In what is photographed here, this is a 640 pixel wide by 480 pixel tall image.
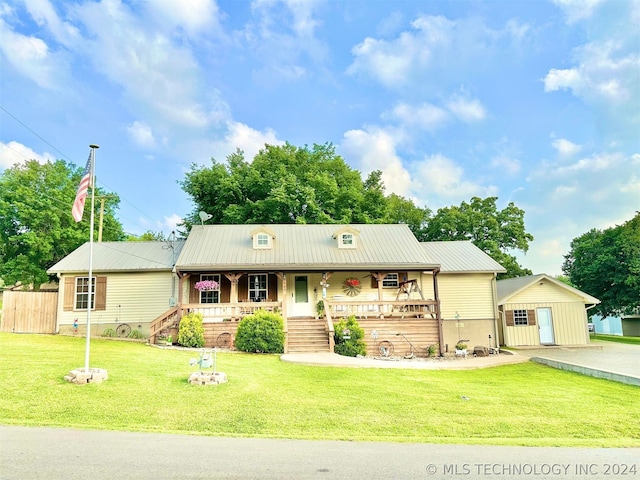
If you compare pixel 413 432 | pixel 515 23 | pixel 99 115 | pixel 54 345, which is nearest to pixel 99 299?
pixel 54 345

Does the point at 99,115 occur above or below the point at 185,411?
above

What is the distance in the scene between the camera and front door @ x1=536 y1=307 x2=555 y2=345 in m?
20.3

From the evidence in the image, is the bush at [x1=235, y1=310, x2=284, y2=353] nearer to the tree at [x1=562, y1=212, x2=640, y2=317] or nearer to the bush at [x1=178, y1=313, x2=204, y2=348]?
the bush at [x1=178, y1=313, x2=204, y2=348]

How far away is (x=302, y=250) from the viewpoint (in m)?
19.3

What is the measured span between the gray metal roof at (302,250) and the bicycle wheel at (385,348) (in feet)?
11.1

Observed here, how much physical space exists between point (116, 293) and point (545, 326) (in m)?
21.7

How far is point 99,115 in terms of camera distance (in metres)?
18.6

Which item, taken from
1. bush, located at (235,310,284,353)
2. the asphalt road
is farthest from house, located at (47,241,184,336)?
the asphalt road

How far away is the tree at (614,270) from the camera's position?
2812 cm

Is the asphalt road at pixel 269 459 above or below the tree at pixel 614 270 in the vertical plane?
below

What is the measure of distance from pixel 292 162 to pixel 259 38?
537 inches

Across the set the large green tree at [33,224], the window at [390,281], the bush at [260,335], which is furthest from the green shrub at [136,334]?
the large green tree at [33,224]

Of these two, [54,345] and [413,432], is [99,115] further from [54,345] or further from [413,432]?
[413,432]

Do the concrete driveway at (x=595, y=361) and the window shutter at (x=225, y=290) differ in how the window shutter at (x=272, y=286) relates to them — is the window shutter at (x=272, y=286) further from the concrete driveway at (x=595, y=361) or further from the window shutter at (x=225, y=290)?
the concrete driveway at (x=595, y=361)
